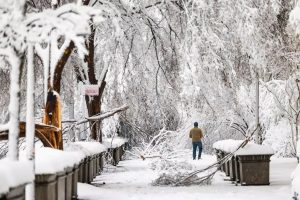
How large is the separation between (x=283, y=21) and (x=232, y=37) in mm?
1859

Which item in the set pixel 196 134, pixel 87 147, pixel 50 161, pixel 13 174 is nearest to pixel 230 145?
pixel 87 147

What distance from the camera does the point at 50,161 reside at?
8008 millimetres

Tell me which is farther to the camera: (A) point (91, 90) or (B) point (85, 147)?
(A) point (91, 90)

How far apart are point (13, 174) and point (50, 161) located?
3088 mm

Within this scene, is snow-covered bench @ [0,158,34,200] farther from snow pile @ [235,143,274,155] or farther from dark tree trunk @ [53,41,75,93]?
snow pile @ [235,143,274,155]

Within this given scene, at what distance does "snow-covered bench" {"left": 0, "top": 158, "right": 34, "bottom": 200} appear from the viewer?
4660 mm

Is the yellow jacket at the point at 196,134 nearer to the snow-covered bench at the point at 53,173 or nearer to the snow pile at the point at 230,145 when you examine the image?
the snow pile at the point at 230,145

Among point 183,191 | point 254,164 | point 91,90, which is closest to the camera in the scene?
point 183,191

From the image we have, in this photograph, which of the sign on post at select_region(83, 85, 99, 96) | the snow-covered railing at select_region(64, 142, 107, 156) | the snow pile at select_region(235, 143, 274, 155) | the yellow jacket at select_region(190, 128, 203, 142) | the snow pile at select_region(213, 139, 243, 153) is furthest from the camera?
the yellow jacket at select_region(190, 128, 203, 142)

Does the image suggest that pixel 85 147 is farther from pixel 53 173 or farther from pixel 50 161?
pixel 53 173

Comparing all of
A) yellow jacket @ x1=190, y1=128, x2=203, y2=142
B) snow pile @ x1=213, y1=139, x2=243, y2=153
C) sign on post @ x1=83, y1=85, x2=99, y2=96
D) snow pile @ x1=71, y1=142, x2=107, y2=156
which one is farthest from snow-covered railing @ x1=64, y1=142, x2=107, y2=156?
yellow jacket @ x1=190, y1=128, x2=203, y2=142

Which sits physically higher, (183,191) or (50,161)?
(50,161)

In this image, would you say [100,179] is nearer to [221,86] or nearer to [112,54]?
[112,54]

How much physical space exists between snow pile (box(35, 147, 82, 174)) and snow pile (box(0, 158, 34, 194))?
2.32 metres
